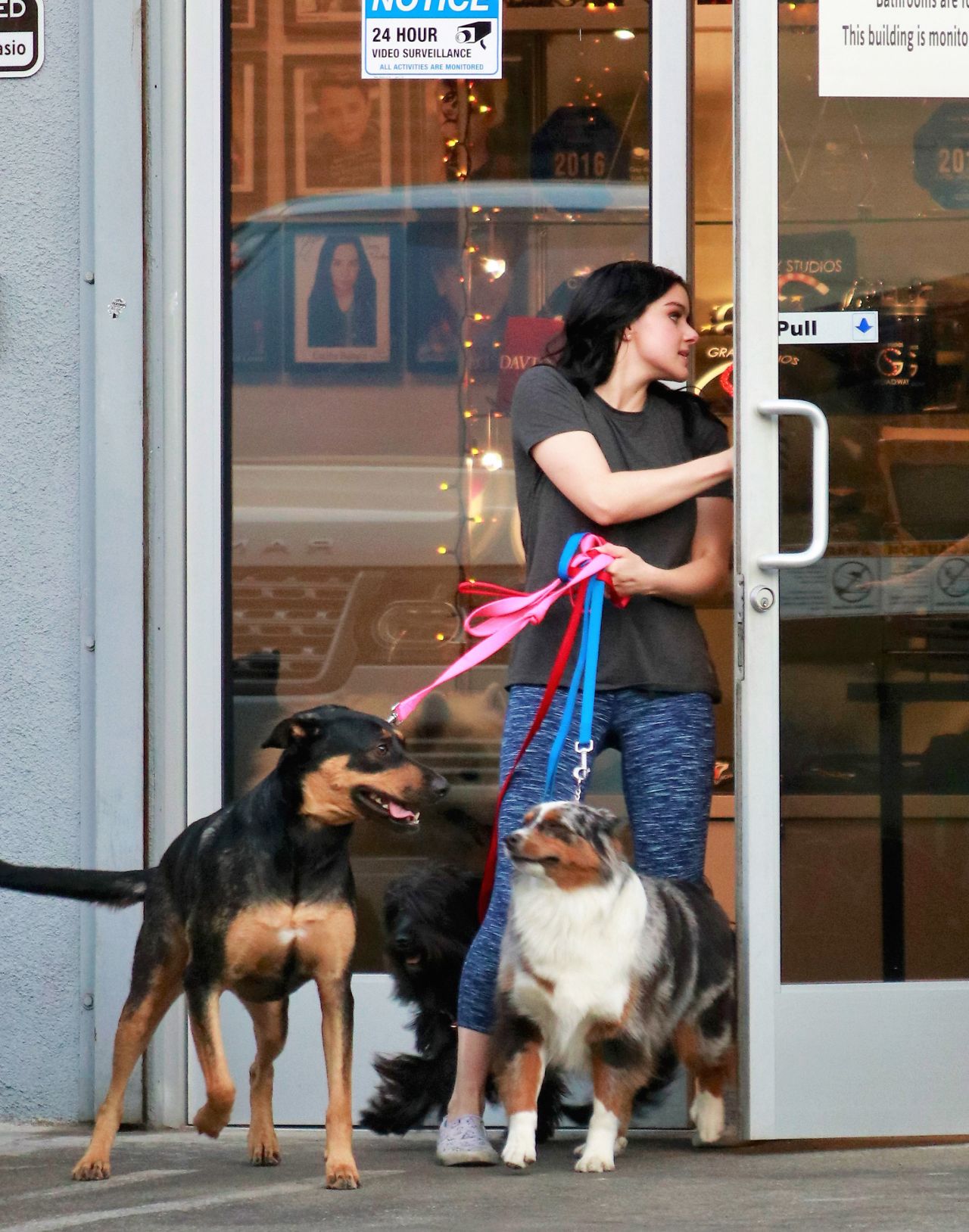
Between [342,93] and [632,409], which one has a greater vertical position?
[342,93]

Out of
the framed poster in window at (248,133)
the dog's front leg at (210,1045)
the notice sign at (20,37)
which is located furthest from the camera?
the framed poster in window at (248,133)

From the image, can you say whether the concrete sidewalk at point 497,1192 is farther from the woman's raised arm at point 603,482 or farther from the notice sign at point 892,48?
the notice sign at point 892,48

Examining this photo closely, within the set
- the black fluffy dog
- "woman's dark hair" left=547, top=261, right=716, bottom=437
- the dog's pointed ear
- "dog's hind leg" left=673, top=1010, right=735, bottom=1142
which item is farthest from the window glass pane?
the dog's pointed ear

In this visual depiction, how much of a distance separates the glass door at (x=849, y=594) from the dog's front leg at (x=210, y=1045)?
1.13 metres

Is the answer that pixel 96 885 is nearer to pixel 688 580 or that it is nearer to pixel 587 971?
pixel 587 971

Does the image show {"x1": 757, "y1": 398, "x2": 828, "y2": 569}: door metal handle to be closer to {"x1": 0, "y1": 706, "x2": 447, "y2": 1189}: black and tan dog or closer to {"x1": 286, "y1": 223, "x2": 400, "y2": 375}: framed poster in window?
{"x1": 0, "y1": 706, "x2": 447, "y2": 1189}: black and tan dog

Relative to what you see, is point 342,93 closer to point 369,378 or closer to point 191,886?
point 369,378

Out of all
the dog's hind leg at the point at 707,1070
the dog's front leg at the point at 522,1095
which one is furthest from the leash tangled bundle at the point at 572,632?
the dog's hind leg at the point at 707,1070

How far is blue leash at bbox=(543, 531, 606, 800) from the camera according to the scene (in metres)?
3.76

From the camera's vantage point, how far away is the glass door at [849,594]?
155 inches

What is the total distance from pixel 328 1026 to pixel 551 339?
5.94ft

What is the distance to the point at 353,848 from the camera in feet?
15.3

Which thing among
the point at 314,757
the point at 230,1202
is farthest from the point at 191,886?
the point at 230,1202

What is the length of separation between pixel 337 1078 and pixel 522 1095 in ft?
1.26
